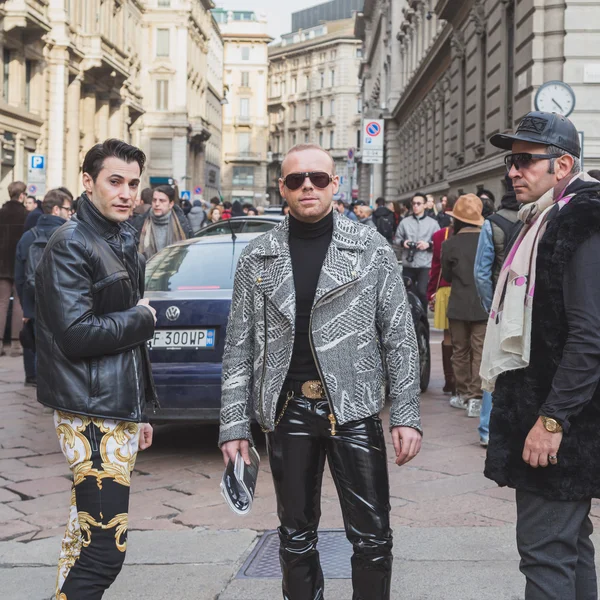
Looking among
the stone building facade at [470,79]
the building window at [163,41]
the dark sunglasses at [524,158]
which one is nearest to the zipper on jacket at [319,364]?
the dark sunglasses at [524,158]

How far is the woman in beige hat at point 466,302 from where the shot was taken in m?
8.29

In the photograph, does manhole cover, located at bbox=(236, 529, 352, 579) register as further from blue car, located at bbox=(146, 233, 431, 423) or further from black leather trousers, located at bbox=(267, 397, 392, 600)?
blue car, located at bbox=(146, 233, 431, 423)

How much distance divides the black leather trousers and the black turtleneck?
115 mm

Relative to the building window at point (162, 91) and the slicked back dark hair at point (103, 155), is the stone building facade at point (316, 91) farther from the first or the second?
the slicked back dark hair at point (103, 155)

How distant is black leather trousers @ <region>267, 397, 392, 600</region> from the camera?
3363mm

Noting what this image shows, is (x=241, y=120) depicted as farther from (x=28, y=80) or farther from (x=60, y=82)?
(x=28, y=80)

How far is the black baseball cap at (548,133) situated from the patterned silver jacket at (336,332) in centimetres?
61

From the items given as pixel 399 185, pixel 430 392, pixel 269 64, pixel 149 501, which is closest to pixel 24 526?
pixel 149 501

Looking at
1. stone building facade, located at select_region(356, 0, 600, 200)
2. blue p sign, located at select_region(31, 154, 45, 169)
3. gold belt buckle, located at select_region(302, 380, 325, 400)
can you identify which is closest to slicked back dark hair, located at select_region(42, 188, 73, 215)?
gold belt buckle, located at select_region(302, 380, 325, 400)

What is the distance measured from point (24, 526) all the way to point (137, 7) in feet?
167

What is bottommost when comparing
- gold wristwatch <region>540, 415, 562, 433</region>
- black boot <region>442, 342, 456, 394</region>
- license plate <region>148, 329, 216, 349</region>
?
black boot <region>442, 342, 456, 394</region>

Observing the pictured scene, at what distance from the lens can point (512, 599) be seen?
13.4 feet

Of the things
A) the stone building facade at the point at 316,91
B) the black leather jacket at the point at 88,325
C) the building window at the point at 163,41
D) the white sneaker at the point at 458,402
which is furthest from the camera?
the stone building facade at the point at 316,91

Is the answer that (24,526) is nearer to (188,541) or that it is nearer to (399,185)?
(188,541)
